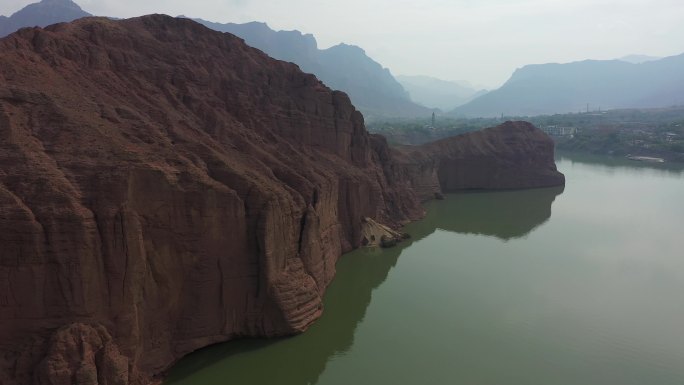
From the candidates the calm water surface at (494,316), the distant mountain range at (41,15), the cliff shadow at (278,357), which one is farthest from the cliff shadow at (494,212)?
the distant mountain range at (41,15)

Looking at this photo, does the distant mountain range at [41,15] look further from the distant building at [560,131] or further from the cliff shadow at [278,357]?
the cliff shadow at [278,357]

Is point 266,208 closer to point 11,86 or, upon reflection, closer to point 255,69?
point 11,86

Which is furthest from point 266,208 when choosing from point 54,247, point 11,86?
point 11,86

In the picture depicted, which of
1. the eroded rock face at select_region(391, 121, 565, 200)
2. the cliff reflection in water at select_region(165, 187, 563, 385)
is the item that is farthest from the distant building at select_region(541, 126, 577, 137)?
the cliff reflection in water at select_region(165, 187, 563, 385)

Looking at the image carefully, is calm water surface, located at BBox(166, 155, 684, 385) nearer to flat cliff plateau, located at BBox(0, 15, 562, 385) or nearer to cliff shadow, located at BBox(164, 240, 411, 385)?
cliff shadow, located at BBox(164, 240, 411, 385)

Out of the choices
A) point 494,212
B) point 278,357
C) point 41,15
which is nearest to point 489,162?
point 494,212

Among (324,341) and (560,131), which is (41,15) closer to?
(560,131)

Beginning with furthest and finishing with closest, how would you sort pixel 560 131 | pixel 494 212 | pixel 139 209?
pixel 560 131 < pixel 494 212 < pixel 139 209
